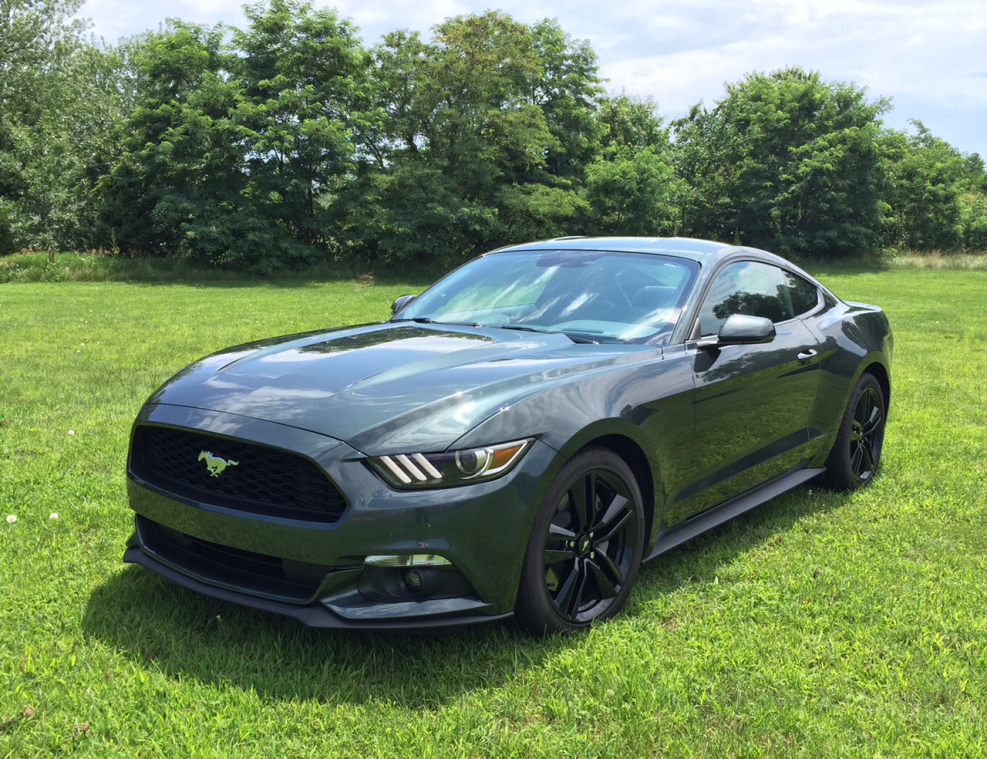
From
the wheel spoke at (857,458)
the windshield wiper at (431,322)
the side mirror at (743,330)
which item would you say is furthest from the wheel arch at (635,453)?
the wheel spoke at (857,458)

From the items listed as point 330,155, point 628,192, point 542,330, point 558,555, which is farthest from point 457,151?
point 558,555

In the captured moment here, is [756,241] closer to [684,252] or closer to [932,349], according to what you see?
[932,349]

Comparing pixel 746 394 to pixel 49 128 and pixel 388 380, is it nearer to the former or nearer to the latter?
pixel 388 380

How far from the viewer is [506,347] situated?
10.9ft

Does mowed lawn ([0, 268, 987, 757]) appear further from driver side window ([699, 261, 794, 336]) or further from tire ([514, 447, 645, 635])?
driver side window ([699, 261, 794, 336])

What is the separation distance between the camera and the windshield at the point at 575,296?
3684mm

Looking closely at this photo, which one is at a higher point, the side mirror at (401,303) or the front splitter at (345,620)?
the side mirror at (401,303)

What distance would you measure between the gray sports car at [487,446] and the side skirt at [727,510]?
2cm

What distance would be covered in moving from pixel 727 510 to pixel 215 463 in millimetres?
2320

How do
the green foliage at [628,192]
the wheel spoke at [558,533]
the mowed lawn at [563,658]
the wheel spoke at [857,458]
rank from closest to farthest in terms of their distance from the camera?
the mowed lawn at [563,658], the wheel spoke at [558,533], the wheel spoke at [857,458], the green foliage at [628,192]

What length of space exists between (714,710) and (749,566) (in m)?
1.25

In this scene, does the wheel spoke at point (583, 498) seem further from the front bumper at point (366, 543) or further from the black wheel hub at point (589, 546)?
the front bumper at point (366, 543)

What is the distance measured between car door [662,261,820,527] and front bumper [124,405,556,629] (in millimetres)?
1015

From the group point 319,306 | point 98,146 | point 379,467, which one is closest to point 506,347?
point 379,467
